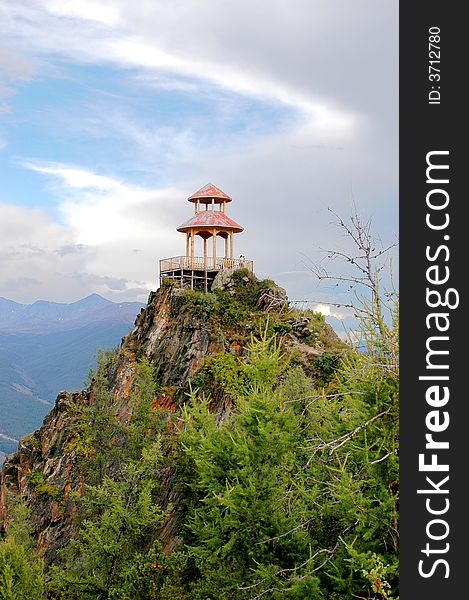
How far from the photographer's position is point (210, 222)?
A: 40.3 m

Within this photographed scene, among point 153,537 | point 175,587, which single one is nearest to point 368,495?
point 175,587

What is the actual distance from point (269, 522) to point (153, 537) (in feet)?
43.3

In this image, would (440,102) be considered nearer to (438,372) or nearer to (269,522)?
(438,372)

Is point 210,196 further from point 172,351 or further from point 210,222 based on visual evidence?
point 172,351

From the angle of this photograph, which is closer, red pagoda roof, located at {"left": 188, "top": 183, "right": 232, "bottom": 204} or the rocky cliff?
the rocky cliff

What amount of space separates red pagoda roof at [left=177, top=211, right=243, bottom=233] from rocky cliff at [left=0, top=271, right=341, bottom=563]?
4.09m

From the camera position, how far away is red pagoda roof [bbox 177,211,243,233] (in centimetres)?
4016

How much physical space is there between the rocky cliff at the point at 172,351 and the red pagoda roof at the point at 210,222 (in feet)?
13.4

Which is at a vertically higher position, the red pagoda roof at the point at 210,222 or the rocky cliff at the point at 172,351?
the red pagoda roof at the point at 210,222

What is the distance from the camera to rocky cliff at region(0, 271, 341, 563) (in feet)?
110

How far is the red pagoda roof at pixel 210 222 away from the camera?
4016cm

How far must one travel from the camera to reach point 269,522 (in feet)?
50.1

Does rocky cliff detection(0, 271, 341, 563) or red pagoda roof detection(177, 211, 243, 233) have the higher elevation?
red pagoda roof detection(177, 211, 243, 233)

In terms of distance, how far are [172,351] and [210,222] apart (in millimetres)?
9705
